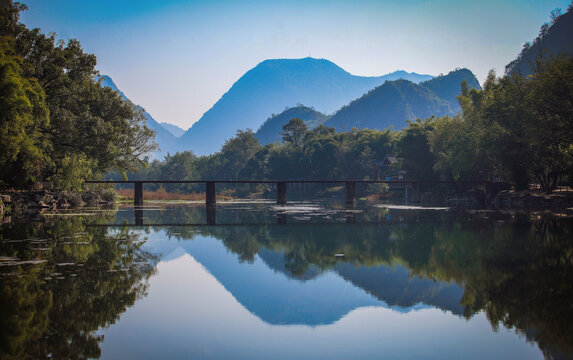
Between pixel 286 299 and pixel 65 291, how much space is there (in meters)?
5.50

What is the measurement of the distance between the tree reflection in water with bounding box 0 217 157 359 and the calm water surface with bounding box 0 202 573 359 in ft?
0.12

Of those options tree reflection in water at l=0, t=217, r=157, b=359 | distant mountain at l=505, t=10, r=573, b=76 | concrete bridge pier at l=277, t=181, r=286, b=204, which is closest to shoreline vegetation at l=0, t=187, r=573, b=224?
tree reflection in water at l=0, t=217, r=157, b=359

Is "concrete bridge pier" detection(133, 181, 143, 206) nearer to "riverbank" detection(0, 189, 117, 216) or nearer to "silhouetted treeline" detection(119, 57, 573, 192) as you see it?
"riverbank" detection(0, 189, 117, 216)

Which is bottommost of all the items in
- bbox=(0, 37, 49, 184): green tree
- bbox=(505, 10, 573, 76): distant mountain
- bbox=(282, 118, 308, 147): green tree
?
bbox=(0, 37, 49, 184): green tree

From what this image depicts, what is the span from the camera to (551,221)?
34.8 metres

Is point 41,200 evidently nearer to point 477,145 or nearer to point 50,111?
point 50,111

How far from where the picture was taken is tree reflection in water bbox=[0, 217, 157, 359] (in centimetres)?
913

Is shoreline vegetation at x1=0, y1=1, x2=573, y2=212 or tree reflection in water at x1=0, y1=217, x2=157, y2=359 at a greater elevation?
shoreline vegetation at x1=0, y1=1, x2=573, y2=212

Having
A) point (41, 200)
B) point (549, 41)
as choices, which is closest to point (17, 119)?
point (41, 200)

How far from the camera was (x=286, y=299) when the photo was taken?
1326cm

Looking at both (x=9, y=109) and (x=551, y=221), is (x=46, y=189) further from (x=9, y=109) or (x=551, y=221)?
(x=551, y=221)

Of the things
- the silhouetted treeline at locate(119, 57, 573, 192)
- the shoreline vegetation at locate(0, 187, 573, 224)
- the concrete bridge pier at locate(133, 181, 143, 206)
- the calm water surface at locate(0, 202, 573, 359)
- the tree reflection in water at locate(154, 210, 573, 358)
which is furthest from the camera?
the concrete bridge pier at locate(133, 181, 143, 206)

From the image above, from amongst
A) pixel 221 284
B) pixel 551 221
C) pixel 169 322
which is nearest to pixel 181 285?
pixel 221 284

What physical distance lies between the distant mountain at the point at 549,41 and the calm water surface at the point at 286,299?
165 metres
